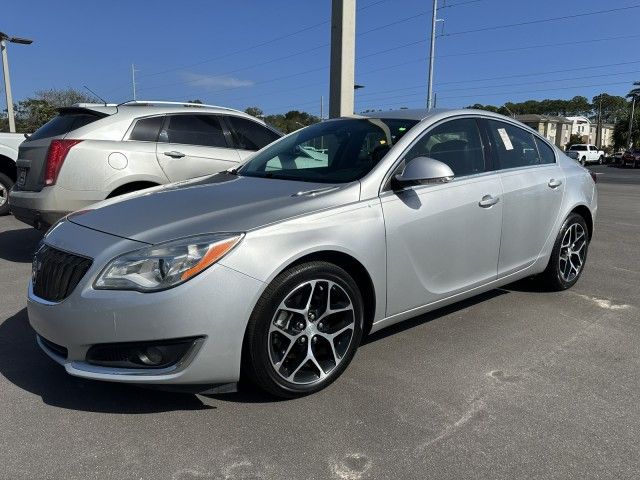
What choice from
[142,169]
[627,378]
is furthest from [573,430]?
[142,169]

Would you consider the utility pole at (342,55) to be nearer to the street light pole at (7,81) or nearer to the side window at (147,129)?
the side window at (147,129)

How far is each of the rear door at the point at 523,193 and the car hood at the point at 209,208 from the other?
4.61ft

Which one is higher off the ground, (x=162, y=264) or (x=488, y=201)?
(x=488, y=201)

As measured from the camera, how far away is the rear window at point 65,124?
5.49 metres

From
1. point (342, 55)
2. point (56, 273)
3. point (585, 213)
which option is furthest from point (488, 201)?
point (342, 55)

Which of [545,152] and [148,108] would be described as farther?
[148,108]

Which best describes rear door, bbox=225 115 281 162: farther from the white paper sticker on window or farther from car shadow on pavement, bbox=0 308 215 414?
car shadow on pavement, bbox=0 308 215 414

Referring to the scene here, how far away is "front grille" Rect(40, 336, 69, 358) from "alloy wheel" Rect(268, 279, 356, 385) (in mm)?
1005

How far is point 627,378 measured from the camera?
10.0 ft

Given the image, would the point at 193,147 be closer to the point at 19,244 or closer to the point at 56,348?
the point at 19,244

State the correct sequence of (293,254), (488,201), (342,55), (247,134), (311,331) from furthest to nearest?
(342,55), (247,134), (488,201), (311,331), (293,254)

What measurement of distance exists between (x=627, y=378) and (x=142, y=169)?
4.55 meters

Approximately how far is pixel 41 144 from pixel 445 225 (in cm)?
428

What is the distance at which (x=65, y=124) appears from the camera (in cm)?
561
